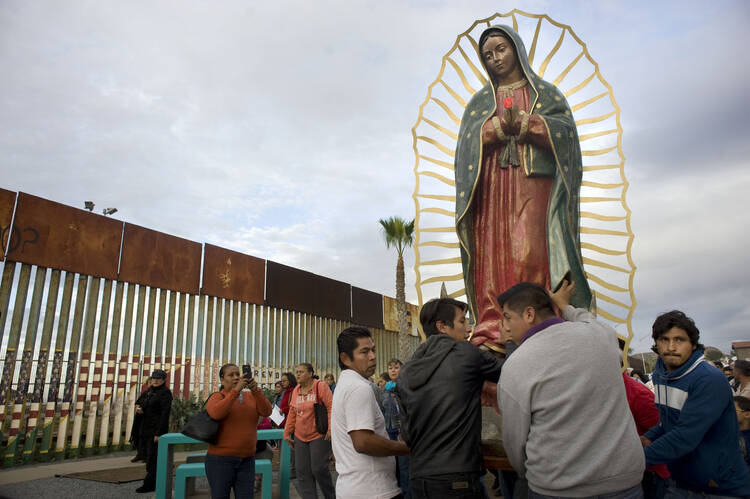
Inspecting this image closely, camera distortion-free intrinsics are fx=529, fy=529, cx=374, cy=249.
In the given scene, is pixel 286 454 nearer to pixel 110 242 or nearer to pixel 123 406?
pixel 123 406

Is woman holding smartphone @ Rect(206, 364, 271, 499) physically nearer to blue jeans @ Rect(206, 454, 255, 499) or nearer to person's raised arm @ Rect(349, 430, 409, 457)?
blue jeans @ Rect(206, 454, 255, 499)

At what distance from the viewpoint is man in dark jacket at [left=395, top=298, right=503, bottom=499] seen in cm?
225

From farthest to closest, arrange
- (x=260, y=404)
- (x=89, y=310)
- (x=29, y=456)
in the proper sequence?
(x=89, y=310) → (x=29, y=456) → (x=260, y=404)

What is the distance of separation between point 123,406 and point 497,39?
438 inches

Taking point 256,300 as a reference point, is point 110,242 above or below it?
above

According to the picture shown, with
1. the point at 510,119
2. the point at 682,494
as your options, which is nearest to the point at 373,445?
the point at 682,494

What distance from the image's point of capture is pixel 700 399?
2.22 metres

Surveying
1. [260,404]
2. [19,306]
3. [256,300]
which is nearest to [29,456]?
[19,306]

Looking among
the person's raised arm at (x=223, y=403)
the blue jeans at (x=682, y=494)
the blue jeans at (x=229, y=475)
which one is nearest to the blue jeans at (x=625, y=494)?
the blue jeans at (x=682, y=494)

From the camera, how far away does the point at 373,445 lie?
7.86 ft

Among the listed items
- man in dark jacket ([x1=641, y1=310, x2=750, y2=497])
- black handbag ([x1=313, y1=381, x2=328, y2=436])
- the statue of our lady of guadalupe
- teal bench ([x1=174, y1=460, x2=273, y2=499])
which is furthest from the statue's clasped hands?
teal bench ([x1=174, y1=460, x2=273, y2=499])

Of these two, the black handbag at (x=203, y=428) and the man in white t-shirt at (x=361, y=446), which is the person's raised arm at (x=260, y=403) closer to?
the black handbag at (x=203, y=428)

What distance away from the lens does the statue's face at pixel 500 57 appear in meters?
5.35

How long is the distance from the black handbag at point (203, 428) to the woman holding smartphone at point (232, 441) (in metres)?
0.05
